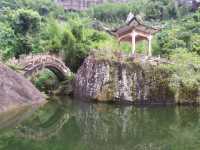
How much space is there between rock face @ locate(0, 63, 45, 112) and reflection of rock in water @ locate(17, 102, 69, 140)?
2702 millimetres

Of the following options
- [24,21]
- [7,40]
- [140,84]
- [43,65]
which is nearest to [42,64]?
[43,65]

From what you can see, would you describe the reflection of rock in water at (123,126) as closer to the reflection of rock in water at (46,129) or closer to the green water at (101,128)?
the green water at (101,128)

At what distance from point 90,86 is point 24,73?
4.63 metres

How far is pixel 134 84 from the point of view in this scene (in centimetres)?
2714

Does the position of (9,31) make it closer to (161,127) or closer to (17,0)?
(161,127)

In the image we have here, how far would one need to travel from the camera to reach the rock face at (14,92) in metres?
22.5

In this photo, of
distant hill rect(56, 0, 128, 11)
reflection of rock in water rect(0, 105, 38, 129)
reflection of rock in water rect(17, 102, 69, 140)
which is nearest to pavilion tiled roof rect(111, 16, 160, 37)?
reflection of rock in water rect(0, 105, 38, 129)

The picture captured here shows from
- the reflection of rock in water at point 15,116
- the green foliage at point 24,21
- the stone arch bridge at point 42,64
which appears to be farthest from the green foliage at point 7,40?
the reflection of rock in water at point 15,116

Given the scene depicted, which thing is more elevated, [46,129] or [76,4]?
[76,4]

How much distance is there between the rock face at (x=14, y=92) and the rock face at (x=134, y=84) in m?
4.23

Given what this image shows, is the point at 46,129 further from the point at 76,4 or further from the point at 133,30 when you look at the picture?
the point at 76,4

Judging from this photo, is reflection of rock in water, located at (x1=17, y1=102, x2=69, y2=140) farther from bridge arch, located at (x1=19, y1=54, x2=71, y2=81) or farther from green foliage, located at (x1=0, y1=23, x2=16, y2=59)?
green foliage, located at (x1=0, y1=23, x2=16, y2=59)

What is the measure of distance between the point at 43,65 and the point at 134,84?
706 centimetres

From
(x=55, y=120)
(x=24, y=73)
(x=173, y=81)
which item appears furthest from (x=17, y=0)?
(x=55, y=120)
